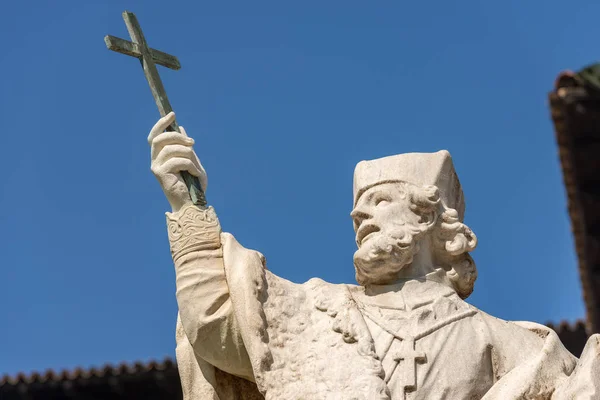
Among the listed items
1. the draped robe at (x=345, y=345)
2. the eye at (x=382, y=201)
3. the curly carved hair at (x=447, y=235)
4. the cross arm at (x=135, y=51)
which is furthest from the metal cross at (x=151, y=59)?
the curly carved hair at (x=447, y=235)

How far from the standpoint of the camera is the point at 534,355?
9273 mm

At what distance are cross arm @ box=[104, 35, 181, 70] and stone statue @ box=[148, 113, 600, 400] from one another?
0.55m

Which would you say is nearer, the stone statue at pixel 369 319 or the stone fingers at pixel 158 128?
the stone statue at pixel 369 319

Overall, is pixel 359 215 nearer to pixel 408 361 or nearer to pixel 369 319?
pixel 369 319

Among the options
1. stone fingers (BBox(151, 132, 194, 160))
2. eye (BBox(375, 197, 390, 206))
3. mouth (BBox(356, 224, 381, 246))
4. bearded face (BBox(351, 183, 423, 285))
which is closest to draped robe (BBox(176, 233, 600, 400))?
bearded face (BBox(351, 183, 423, 285))

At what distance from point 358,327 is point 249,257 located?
59cm

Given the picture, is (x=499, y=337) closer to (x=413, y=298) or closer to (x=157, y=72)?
(x=413, y=298)

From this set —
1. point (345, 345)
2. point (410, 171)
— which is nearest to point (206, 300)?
point (345, 345)

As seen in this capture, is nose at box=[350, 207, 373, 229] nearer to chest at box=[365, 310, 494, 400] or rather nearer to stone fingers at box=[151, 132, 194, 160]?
chest at box=[365, 310, 494, 400]

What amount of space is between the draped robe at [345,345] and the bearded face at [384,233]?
0.37 ft

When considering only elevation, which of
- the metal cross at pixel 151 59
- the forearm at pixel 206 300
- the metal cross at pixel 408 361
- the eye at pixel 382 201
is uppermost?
the metal cross at pixel 151 59

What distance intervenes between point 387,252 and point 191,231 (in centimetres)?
91

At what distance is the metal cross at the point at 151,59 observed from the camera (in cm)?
955

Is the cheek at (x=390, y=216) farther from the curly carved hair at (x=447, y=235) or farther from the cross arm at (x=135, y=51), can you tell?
the cross arm at (x=135, y=51)
